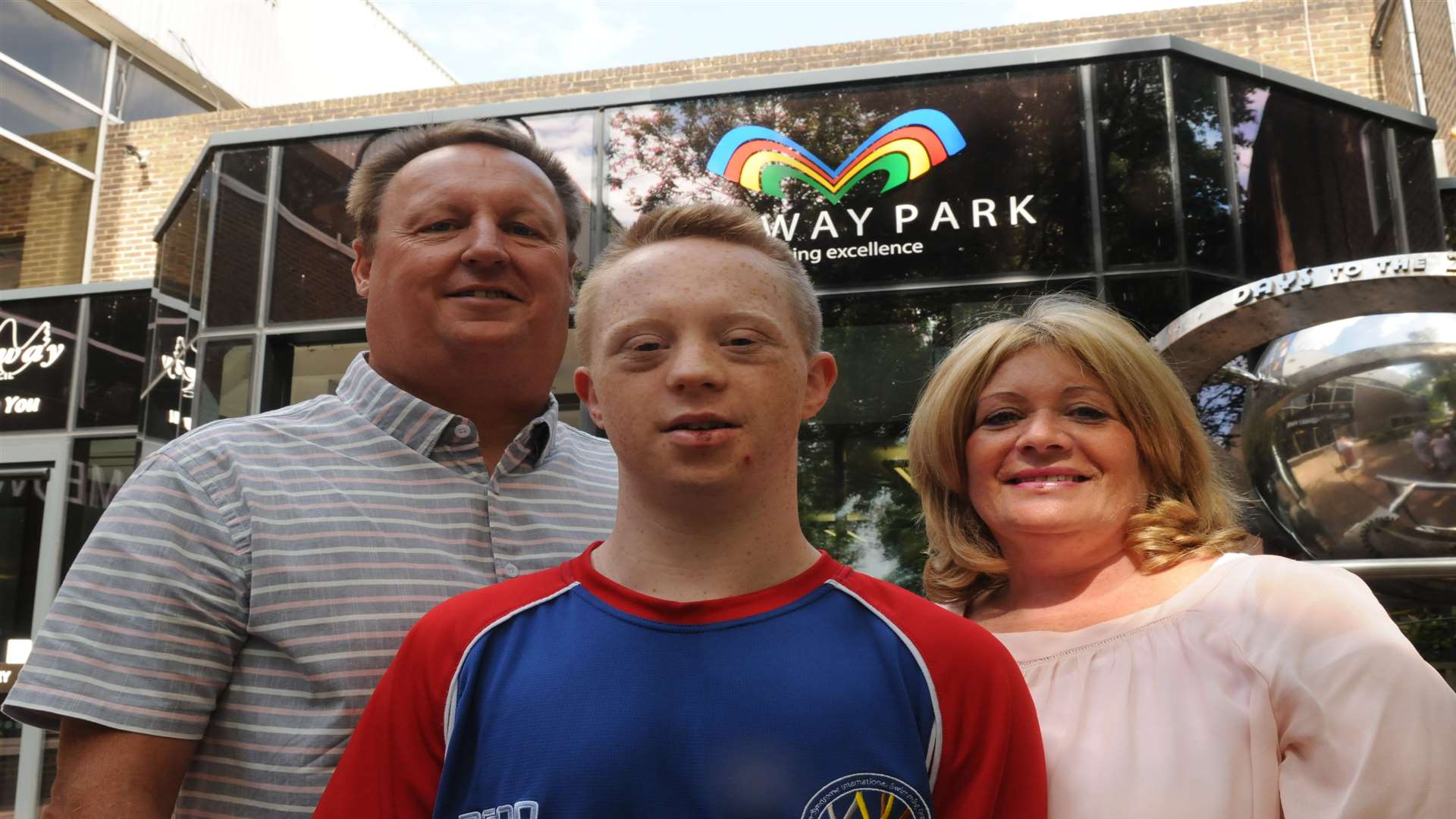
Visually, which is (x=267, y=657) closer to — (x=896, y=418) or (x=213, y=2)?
(x=896, y=418)

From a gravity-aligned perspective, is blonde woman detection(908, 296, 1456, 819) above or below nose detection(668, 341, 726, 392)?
below

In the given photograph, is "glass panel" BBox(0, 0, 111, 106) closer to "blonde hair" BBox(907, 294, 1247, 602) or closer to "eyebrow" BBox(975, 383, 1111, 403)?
"blonde hair" BBox(907, 294, 1247, 602)

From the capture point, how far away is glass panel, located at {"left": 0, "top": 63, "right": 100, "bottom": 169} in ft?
46.2

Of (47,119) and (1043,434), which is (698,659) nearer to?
(1043,434)

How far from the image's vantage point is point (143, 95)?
16.1m

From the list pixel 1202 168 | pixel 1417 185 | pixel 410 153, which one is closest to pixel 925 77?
pixel 1202 168

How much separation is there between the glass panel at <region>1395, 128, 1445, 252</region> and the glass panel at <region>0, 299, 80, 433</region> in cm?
1190

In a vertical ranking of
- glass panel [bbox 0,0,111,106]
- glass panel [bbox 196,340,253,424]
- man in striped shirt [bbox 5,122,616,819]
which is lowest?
man in striped shirt [bbox 5,122,616,819]

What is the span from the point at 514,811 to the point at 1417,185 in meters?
9.24

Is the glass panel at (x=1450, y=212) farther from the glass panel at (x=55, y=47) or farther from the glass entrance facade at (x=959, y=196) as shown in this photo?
the glass panel at (x=55, y=47)

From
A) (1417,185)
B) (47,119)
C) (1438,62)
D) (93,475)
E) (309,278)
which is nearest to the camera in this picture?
(1417,185)

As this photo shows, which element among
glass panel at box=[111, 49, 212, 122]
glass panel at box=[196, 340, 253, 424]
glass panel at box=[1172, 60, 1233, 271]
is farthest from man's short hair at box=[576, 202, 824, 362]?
glass panel at box=[111, 49, 212, 122]

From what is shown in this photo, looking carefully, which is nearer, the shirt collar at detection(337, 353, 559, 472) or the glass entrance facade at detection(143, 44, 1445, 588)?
the shirt collar at detection(337, 353, 559, 472)

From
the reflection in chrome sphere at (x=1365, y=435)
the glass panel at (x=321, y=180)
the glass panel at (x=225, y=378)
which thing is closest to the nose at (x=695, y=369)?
the reflection in chrome sphere at (x=1365, y=435)
